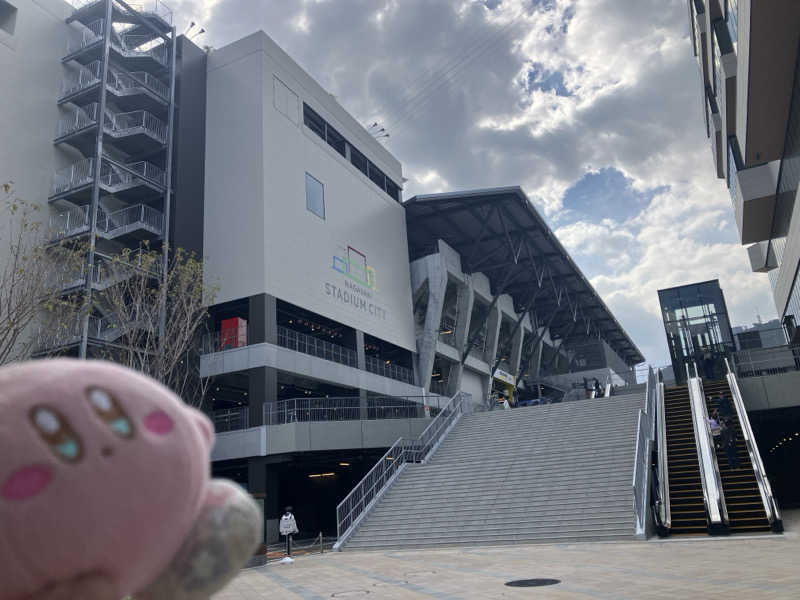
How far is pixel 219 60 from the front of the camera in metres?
29.9

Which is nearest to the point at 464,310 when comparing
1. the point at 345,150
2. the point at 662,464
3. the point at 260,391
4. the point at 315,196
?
the point at 345,150

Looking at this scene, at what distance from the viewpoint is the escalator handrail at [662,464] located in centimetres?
1378

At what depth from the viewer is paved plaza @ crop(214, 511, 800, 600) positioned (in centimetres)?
801

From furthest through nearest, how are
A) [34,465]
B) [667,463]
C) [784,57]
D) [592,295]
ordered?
1. [592,295]
2. [667,463]
3. [784,57]
4. [34,465]

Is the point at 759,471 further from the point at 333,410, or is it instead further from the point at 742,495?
the point at 333,410

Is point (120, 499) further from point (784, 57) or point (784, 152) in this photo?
point (784, 152)

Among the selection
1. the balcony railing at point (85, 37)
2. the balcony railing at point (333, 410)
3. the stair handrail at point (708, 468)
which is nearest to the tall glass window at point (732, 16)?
the stair handrail at point (708, 468)

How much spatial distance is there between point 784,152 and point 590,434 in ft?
A: 36.6


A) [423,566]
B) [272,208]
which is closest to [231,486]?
[423,566]

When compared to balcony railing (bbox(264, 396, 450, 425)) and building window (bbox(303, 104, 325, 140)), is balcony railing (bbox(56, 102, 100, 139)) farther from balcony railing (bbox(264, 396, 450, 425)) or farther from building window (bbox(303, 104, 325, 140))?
balcony railing (bbox(264, 396, 450, 425))

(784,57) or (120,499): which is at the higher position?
(784,57)

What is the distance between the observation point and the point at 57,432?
6.66ft

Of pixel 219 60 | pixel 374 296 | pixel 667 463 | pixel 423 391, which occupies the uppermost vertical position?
pixel 219 60

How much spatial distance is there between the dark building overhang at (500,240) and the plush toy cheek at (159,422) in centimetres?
3167
